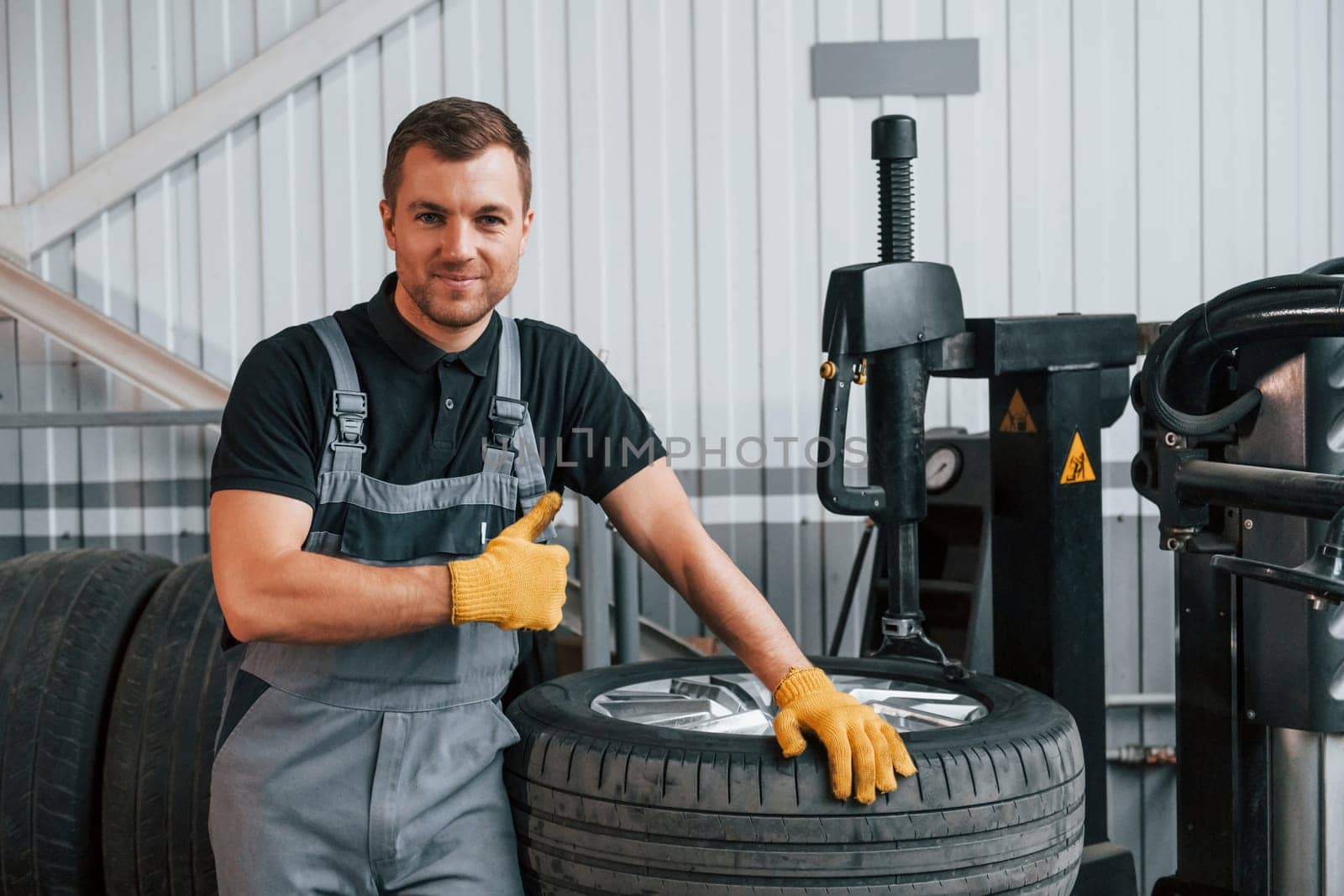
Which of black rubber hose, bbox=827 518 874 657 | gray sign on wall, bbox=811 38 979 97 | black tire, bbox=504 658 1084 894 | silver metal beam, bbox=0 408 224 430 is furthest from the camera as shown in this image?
gray sign on wall, bbox=811 38 979 97

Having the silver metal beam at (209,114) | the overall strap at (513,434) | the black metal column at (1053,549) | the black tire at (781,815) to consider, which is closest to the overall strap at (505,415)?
the overall strap at (513,434)

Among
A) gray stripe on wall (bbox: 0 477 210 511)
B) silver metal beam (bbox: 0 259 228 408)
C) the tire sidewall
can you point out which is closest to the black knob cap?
the tire sidewall

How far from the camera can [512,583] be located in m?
1.50

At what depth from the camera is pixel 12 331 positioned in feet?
10.8

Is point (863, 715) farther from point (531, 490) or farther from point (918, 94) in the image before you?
point (918, 94)

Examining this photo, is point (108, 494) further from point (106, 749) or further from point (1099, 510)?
point (1099, 510)

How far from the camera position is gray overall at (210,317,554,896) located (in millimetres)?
1542

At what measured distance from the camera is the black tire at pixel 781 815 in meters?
1.40

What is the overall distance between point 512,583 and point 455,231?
463 millimetres

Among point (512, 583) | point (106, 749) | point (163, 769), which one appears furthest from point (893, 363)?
point (106, 749)

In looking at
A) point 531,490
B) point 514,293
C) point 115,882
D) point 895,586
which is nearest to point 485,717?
point 531,490

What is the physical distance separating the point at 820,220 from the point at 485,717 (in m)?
2.04

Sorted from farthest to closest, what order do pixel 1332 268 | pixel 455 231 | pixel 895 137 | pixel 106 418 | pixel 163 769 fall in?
pixel 106 418 → pixel 163 769 → pixel 895 137 → pixel 1332 268 → pixel 455 231

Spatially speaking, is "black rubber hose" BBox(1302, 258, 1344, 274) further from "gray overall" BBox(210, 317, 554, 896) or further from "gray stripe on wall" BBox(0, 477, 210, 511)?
"gray stripe on wall" BBox(0, 477, 210, 511)
